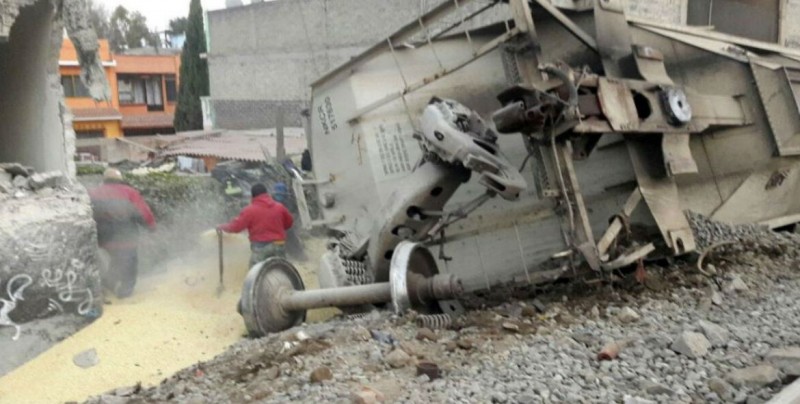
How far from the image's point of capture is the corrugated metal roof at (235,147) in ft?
47.5

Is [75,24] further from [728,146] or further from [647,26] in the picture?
[728,146]

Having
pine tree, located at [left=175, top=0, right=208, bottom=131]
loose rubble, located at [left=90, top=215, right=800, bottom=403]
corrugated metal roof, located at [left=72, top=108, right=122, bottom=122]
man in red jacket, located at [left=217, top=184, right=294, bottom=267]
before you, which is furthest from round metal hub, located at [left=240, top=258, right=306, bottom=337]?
corrugated metal roof, located at [left=72, top=108, right=122, bottom=122]

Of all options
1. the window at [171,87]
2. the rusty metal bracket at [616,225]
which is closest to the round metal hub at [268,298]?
the rusty metal bracket at [616,225]

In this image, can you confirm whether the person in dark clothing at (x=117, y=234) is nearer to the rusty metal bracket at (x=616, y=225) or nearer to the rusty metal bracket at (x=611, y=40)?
the rusty metal bracket at (x=616, y=225)

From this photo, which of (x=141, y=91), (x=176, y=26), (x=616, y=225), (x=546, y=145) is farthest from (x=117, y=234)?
(x=176, y=26)

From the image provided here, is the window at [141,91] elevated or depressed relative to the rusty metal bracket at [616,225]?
elevated

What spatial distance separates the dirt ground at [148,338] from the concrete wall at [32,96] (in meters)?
1.47

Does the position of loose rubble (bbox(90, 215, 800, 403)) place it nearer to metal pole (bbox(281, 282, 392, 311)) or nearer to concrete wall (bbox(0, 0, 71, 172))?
metal pole (bbox(281, 282, 392, 311))

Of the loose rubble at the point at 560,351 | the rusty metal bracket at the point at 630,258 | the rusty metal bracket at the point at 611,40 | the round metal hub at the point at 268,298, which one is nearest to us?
the loose rubble at the point at 560,351

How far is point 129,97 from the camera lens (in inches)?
1500

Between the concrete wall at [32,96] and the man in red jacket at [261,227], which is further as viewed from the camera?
the man in red jacket at [261,227]

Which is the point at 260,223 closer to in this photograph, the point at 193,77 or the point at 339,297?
the point at 339,297

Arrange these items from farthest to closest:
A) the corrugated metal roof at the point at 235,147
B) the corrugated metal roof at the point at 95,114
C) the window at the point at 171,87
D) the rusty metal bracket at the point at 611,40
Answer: the window at the point at 171,87, the corrugated metal roof at the point at 95,114, the corrugated metal roof at the point at 235,147, the rusty metal bracket at the point at 611,40

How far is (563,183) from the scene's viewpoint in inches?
236
